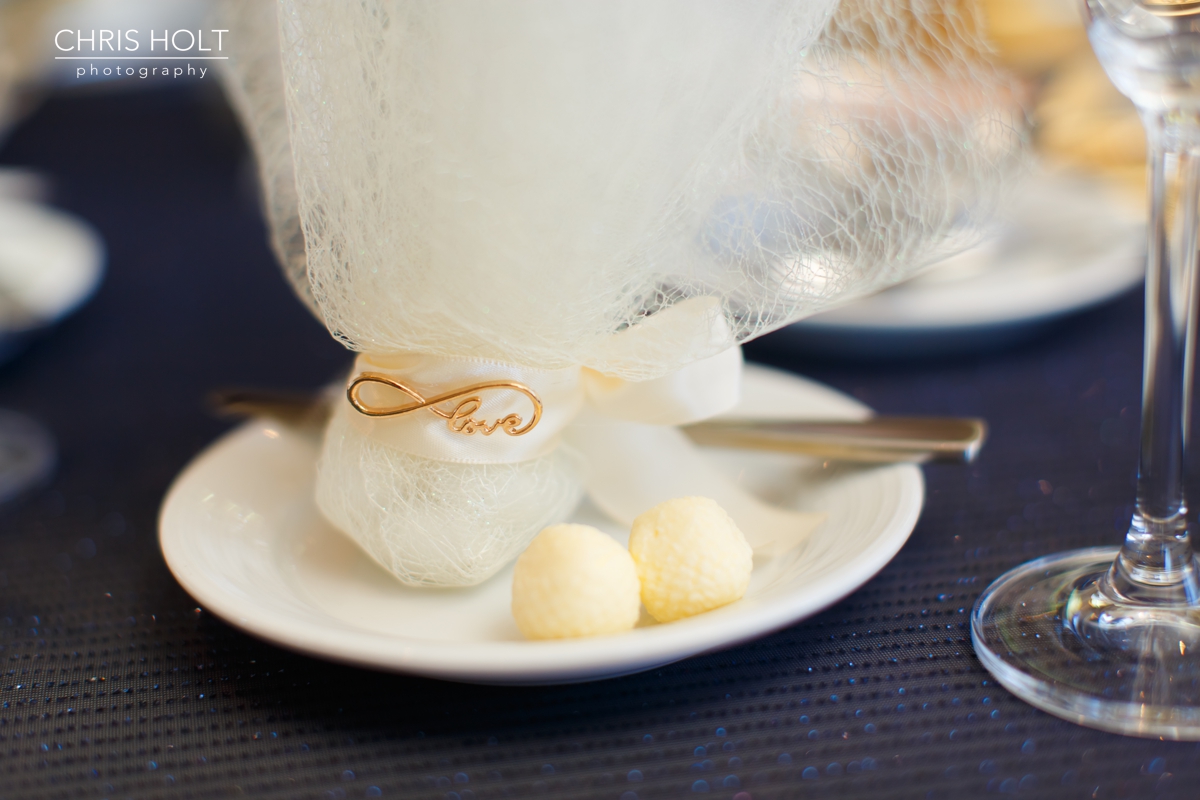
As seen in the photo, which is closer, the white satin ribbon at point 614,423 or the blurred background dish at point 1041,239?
the white satin ribbon at point 614,423

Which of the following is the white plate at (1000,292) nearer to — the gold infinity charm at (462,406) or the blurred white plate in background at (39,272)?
the gold infinity charm at (462,406)

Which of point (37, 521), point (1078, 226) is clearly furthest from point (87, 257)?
point (1078, 226)

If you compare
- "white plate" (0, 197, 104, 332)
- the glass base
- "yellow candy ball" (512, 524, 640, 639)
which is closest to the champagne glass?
the glass base

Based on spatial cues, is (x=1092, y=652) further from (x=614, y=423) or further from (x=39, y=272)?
(x=39, y=272)

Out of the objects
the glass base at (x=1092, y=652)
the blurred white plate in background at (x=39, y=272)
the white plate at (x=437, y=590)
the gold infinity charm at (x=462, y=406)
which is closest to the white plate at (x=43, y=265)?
the blurred white plate in background at (x=39, y=272)

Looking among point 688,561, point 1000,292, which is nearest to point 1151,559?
point 688,561

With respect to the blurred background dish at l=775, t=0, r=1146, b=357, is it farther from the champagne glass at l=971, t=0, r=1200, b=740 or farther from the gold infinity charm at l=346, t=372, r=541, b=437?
the gold infinity charm at l=346, t=372, r=541, b=437
